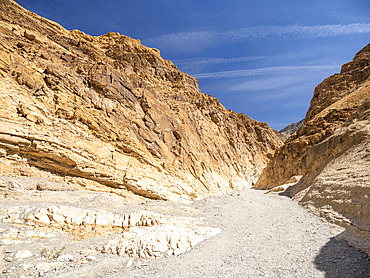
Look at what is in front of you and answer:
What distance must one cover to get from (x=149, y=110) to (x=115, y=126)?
6991 mm

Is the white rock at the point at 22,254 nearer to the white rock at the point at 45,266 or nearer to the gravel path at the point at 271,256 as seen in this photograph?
the white rock at the point at 45,266

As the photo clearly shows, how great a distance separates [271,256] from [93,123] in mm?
17183

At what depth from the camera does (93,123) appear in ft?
61.4

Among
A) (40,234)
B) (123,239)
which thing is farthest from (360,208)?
(40,234)

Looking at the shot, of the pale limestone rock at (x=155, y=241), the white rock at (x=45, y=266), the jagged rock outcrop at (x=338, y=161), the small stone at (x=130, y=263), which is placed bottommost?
the small stone at (x=130, y=263)

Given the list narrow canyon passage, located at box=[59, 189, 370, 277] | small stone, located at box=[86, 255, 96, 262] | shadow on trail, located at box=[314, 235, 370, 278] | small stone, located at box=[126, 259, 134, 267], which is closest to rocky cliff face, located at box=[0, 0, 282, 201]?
small stone, located at box=[86, 255, 96, 262]

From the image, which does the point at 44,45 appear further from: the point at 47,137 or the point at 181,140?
the point at 181,140

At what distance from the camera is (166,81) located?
136ft

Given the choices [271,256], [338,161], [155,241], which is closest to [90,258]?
[155,241]

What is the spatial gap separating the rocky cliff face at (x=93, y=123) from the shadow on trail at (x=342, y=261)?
12.7 m

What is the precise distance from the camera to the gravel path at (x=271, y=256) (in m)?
6.44

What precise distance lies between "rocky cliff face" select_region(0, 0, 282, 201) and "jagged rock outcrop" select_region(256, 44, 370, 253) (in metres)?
10.4

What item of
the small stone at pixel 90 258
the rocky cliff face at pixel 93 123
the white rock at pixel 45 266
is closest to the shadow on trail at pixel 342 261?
the small stone at pixel 90 258

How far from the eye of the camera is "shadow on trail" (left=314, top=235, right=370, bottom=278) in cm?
589
